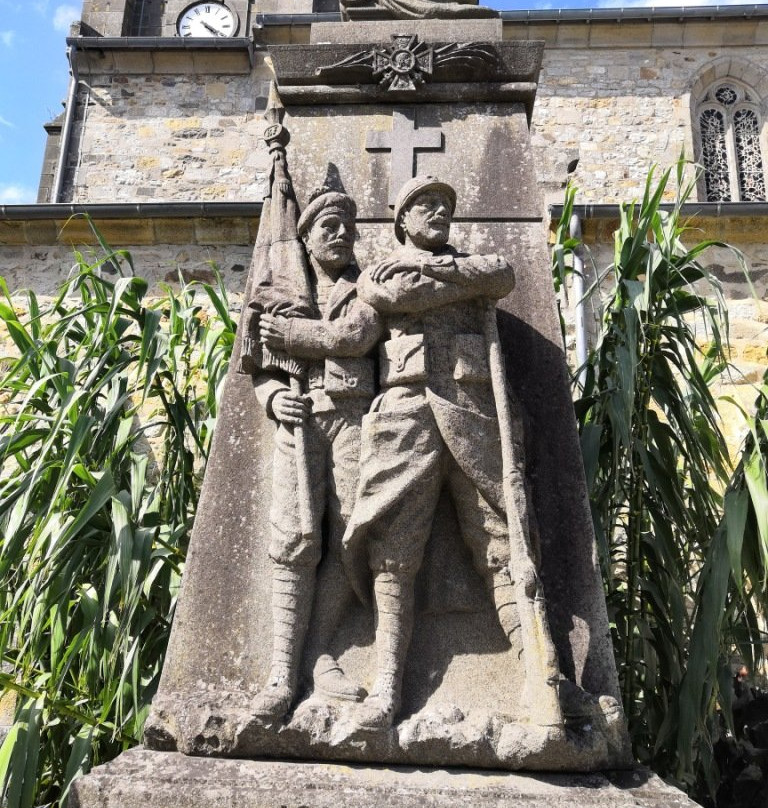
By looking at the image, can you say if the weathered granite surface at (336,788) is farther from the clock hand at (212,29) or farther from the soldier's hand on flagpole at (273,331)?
the clock hand at (212,29)

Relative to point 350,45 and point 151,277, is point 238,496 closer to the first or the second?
point 350,45

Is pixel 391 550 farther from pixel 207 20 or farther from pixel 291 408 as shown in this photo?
pixel 207 20

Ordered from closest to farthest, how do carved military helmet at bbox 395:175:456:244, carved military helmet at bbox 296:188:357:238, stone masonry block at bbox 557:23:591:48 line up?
carved military helmet at bbox 395:175:456:244, carved military helmet at bbox 296:188:357:238, stone masonry block at bbox 557:23:591:48

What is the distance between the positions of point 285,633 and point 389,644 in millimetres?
281

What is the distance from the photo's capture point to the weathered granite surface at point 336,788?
2.21m

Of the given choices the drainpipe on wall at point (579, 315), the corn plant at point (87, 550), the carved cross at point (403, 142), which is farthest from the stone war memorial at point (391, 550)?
the drainpipe on wall at point (579, 315)

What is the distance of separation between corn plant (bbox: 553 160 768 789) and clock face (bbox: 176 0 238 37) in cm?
852

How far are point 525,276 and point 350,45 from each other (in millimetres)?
1160

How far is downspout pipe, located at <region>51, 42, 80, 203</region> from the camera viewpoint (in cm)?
997

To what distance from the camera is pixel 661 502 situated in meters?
3.75

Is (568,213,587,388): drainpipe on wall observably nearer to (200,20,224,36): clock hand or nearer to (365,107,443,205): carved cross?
(365,107,443,205): carved cross

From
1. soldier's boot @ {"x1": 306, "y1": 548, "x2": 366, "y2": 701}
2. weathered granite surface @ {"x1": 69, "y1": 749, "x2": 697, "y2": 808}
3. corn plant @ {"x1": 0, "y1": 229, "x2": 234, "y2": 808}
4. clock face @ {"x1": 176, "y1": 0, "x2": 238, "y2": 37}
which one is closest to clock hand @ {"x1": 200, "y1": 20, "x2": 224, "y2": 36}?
clock face @ {"x1": 176, "y1": 0, "x2": 238, "y2": 37}

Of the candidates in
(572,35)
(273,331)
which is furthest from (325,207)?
(572,35)

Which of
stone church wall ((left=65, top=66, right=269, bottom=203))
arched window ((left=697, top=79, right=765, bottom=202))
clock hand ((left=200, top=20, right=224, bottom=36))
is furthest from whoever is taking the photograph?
clock hand ((left=200, top=20, right=224, bottom=36))
